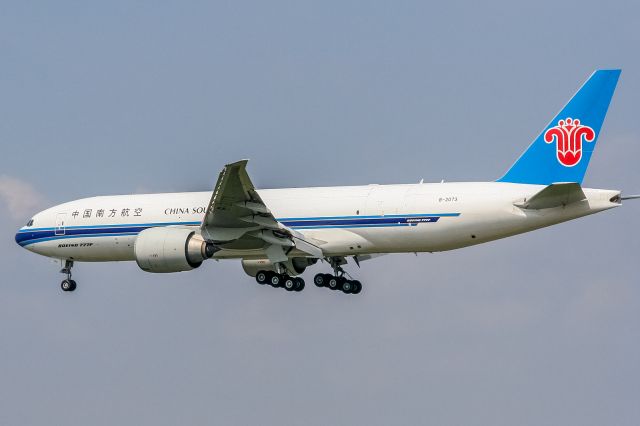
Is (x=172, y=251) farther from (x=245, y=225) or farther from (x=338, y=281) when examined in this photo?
(x=338, y=281)

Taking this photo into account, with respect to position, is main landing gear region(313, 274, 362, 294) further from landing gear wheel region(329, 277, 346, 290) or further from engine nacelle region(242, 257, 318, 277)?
engine nacelle region(242, 257, 318, 277)

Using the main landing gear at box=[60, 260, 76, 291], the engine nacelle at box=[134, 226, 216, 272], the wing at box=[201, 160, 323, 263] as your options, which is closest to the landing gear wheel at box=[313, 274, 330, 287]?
the wing at box=[201, 160, 323, 263]

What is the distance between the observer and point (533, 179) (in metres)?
39.5

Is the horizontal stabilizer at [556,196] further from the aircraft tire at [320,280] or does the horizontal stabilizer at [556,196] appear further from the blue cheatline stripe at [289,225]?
the aircraft tire at [320,280]

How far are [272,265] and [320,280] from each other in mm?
1854

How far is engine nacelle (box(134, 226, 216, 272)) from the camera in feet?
135

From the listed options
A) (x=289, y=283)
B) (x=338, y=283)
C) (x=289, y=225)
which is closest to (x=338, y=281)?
(x=338, y=283)

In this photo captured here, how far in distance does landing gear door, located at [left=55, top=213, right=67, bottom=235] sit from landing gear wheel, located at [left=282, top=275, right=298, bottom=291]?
28.0ft

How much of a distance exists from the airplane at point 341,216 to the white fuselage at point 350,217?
0.04 m

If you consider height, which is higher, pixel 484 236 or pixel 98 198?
pixel 98 198

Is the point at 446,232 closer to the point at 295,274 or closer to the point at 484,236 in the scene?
the point at 484,236

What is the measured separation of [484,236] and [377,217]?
11.4 ft

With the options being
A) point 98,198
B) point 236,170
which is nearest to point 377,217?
point 236,170

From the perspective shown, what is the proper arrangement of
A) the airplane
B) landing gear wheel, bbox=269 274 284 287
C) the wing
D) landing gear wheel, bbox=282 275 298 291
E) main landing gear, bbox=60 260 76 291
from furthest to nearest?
main landing gear, bbox=60 260 76 291
landing gear wheel, bbox=269 274 284 287
landing gear wheel, bbox=282 275 298 291
the wing
the airplane
